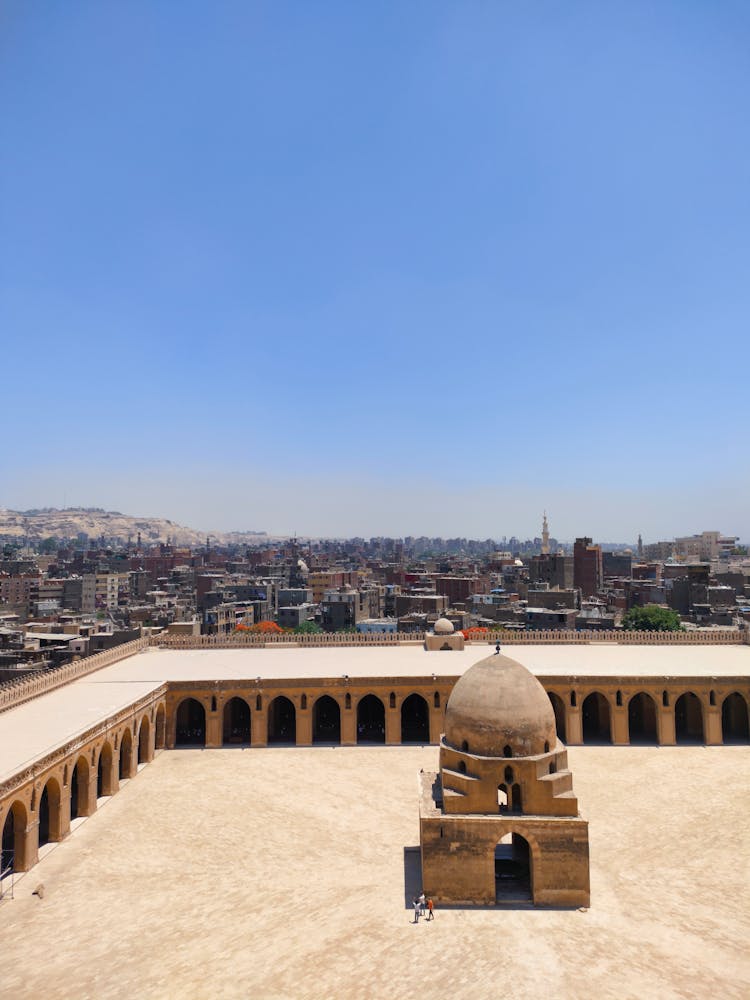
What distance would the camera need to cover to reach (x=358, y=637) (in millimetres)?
44844

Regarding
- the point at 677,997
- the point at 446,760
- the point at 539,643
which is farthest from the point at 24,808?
the point at 539,643

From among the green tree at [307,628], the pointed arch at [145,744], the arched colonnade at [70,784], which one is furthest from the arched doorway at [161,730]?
the green tree at [307,628]

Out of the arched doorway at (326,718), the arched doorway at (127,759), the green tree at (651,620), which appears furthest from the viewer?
the green tree at (651,620)

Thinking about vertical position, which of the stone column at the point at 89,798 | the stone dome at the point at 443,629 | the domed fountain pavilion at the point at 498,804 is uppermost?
the stone dome at the point at 443,629

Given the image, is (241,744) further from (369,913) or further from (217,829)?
(369,913)

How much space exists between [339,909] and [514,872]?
5.28m

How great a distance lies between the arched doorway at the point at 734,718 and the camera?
3422 centimetres

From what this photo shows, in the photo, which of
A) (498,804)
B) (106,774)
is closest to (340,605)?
(106,774)

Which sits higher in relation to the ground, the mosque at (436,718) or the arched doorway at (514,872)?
the mosque at (436,718)

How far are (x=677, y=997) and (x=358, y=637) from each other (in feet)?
104

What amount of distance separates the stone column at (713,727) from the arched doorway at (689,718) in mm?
1208

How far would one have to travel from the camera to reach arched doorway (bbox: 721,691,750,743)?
112ft

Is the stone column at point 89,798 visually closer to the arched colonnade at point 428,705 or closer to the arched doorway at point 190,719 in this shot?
the arched colonnade at point 428,705

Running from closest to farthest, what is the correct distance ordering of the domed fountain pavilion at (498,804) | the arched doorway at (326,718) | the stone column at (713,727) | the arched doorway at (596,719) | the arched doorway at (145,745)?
the domed fountain pavilion at (498,804)
the arched doorway at (145,745)
the stone column at (713,727)
the arched doorway at (596,719)
the arched doorway at (326,718)
